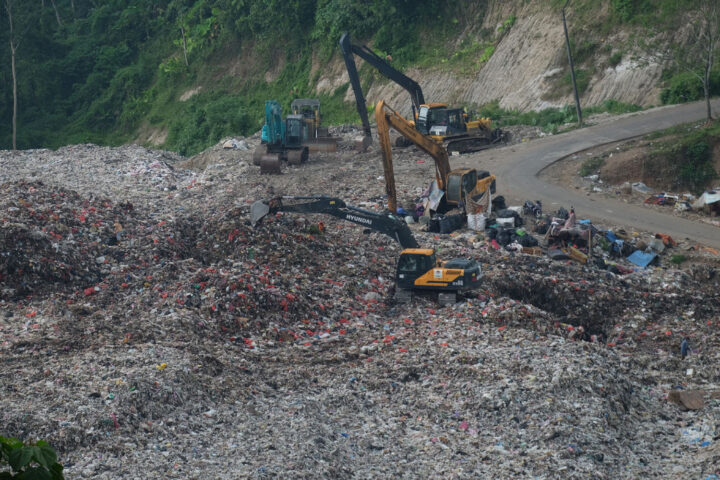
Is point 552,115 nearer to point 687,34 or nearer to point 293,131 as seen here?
point 687,34

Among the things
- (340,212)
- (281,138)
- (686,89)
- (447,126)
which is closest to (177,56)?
(281,138)

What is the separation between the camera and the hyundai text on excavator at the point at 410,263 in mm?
13375

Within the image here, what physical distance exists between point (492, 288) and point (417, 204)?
6365mm

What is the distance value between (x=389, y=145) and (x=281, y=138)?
915 centimetres

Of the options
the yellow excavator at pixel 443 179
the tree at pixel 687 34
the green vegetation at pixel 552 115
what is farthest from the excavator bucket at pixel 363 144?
the tree at pixel 687 34

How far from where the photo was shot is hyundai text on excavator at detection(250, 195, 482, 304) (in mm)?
13375

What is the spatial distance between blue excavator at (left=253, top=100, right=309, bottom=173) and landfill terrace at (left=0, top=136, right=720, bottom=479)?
26.5 ft

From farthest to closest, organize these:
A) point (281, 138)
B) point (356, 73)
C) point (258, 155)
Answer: point (356, 73)
point (281, 138)
point (258, 155)

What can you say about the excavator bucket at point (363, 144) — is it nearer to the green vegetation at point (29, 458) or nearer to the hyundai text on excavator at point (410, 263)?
the hyundai text on excavator at point (410, 263)

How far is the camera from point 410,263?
13.8 metres

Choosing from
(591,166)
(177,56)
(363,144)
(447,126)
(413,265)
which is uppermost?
(177,56)

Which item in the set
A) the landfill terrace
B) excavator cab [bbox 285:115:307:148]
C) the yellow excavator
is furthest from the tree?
excavator cab [bbox 285:115:307:148]

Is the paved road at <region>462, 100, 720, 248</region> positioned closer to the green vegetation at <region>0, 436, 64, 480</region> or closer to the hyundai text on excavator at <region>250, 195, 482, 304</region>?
the hyundai text on excavator at <region>250, 195, 482, 304</region>

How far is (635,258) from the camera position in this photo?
1664 cm
